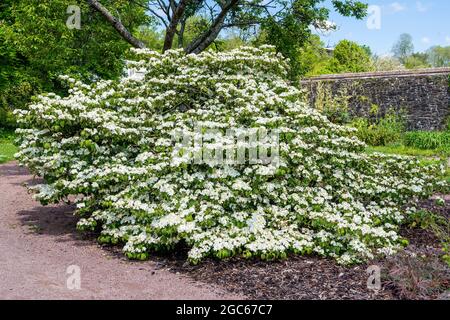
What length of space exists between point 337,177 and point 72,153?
3.71 m

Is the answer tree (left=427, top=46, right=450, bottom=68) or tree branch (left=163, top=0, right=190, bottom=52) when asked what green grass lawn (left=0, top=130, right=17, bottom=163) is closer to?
tree branch (left=163, top=0, right=190, bottom=52)

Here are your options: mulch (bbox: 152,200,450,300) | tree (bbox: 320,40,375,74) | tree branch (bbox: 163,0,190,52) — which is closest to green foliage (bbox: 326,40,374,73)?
tree (bbox: 320,40,375,74)

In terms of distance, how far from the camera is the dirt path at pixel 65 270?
4957mm

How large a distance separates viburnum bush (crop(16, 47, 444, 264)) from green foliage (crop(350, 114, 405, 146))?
29.5ft

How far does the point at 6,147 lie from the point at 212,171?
44.4 feet

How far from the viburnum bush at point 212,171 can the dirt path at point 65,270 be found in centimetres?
37

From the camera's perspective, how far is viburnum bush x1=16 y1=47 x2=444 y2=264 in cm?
610

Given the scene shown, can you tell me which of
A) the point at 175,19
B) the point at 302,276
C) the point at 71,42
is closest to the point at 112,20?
the point at 175,19

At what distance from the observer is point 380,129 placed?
17.2 m

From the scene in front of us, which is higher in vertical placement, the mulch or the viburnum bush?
the viburnum bush

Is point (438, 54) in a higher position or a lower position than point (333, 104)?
higher

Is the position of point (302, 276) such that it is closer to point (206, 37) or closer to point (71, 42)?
point (206, 37)
